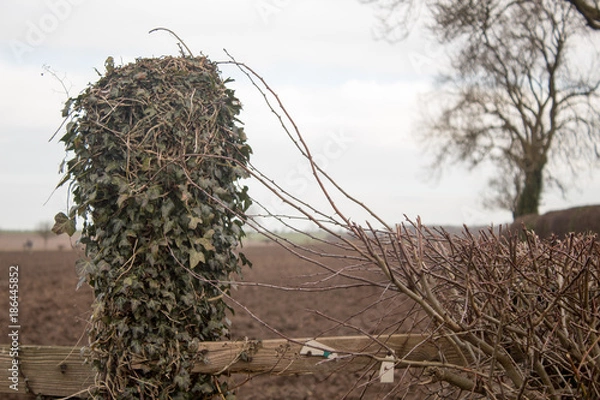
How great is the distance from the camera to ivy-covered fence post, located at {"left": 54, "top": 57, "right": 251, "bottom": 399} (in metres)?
3.18

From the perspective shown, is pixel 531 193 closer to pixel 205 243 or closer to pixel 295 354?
pixel 295 354

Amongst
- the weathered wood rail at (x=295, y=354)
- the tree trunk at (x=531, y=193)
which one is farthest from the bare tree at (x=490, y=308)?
the tree trunk at (x=531, y=193)

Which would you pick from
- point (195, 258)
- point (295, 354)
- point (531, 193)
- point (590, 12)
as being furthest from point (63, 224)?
point (531, 193)

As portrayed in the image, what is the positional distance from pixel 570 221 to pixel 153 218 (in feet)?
23.2

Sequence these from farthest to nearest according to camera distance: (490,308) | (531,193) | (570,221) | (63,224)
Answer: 1. (531,193)
2. (570,221)
3. (63,224)
4. (490,308)

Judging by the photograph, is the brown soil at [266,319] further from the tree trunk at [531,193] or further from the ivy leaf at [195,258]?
the tree trunk at [531,193]

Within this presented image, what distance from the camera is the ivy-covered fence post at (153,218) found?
3.18 m

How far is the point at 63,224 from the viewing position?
3455 mm

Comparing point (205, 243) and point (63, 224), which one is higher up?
point (63, 224)

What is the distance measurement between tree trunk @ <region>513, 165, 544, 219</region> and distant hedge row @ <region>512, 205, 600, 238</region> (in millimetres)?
11045

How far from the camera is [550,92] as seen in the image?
70.9 ft

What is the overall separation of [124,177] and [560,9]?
65.0 feet

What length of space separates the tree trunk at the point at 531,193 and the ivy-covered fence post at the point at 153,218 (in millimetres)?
18958

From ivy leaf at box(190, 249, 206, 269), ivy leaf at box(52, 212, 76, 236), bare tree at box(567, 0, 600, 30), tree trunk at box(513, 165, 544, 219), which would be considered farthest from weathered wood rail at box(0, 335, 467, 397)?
tree trunk at box(513, 165, 544, 219)
